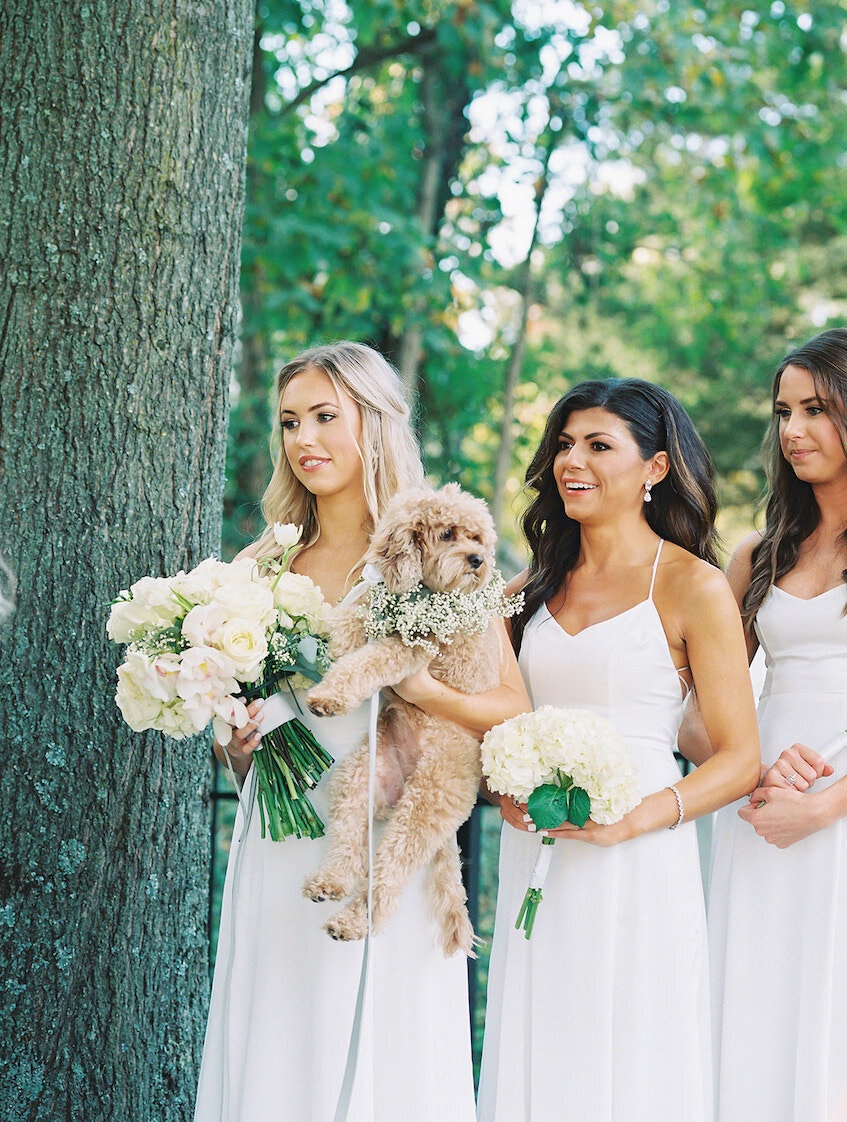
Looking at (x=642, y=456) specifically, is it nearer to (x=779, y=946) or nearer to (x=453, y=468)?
(x=779, y=946)

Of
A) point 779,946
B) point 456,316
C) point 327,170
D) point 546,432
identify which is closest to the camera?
point 779,946

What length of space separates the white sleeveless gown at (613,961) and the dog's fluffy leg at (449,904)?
30 centimetres

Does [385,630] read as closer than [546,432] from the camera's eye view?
Yes

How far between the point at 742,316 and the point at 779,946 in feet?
51.0

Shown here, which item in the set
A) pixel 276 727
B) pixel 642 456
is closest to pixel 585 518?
pixel 642 456

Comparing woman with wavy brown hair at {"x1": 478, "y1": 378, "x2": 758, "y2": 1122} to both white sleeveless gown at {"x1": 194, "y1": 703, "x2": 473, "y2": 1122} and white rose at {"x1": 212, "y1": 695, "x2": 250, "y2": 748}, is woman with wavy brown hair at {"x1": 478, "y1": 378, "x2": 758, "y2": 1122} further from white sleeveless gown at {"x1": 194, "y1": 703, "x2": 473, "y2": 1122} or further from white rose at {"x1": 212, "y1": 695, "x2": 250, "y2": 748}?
white rose at {"x1": 212, "y1": 695, "x2": 250, "y2": 748}

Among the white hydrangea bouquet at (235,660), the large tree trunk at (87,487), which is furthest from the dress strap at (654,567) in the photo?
the large tree trunk at (87,487)

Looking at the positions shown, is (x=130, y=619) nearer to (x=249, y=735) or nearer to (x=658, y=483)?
(x=249, y=735)

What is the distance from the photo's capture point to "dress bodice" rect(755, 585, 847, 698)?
11.0ft

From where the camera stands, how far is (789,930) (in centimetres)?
323

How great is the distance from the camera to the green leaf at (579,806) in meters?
2.74

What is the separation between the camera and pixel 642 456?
130 inches

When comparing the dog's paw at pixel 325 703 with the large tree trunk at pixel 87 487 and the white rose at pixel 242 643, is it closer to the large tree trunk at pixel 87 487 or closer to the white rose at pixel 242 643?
the white rose at pixel 242 643

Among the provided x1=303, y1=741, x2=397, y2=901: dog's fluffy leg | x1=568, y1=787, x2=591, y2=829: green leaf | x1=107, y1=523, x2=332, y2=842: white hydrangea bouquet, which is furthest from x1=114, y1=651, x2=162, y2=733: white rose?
x1=568, y1=787, x2=591, y2=829: green leaf
